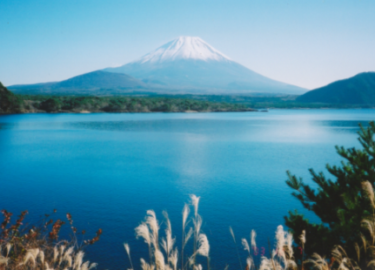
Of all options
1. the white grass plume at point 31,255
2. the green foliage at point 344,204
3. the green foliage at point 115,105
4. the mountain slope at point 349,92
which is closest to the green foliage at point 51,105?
the green foliage at point 115,105

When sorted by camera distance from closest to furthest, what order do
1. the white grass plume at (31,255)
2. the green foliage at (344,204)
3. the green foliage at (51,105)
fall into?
1. the white grass plume at (31,255)
2. the green foliage at (344,204)
3. the green foliage at (51,105)

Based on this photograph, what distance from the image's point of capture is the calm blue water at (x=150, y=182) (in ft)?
29.3

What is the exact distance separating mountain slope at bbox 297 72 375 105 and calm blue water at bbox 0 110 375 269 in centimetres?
9118

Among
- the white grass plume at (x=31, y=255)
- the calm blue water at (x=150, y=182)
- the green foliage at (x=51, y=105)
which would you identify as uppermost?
the white grass plume at (x=31, y=255)

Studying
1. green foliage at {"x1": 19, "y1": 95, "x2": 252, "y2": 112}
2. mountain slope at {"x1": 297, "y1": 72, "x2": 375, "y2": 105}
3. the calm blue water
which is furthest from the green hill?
mountain slope at {"x1": 297, "y1": 72, "x2": 375, "y2": 105}

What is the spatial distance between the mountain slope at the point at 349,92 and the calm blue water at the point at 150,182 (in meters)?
91.2

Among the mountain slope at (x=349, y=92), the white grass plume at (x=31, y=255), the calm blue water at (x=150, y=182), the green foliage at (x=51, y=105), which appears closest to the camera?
the white grass plume at (x=31, y=255)

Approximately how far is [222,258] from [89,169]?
1184 centimetres

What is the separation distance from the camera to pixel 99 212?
1019 cm

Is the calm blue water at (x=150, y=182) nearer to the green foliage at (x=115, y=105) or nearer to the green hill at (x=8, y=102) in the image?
the green hill at (x=8, y=102)

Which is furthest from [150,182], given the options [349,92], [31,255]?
[349,92]

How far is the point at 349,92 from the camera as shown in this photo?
109750 mm

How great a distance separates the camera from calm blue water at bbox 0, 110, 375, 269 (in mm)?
8938

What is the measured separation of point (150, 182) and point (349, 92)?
114 meters
